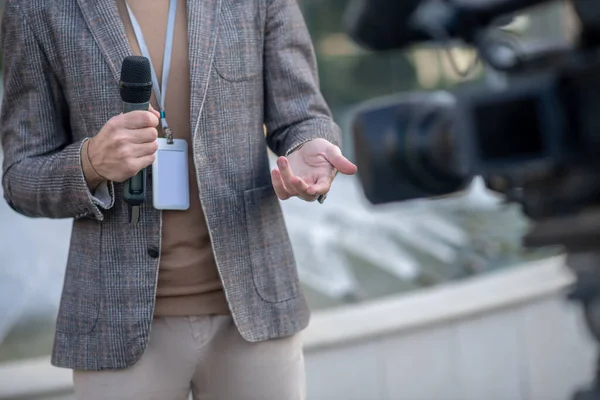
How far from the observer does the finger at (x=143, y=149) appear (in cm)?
132

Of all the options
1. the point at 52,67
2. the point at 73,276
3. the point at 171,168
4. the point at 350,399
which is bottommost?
the point at 350,399

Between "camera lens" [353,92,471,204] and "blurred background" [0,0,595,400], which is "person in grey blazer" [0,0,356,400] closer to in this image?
"camera lens" [353,92,471,204]

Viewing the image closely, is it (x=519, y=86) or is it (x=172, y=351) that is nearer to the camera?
(x=172, y=351)

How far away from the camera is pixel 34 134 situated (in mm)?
1525

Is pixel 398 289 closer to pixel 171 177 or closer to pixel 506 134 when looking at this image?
pixel 506 134

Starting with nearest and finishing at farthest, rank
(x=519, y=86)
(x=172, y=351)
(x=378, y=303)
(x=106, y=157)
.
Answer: (x=106, y=157), (x=172, y=351), (x=519, y=86), (x=378, y=303)

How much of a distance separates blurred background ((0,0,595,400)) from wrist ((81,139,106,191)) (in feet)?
4.49

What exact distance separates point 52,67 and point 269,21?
1.32 feet

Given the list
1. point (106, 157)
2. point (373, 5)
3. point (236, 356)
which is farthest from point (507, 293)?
point (106, 157)

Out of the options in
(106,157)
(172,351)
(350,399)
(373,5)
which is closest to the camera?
(106,157)

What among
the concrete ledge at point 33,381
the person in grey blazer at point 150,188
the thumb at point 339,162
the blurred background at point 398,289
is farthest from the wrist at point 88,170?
the concrete ledge at point 33,381

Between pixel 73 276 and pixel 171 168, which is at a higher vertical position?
pixel 171 168

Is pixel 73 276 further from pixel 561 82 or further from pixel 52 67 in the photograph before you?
pixel 561 82

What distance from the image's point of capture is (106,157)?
1.36 metres
